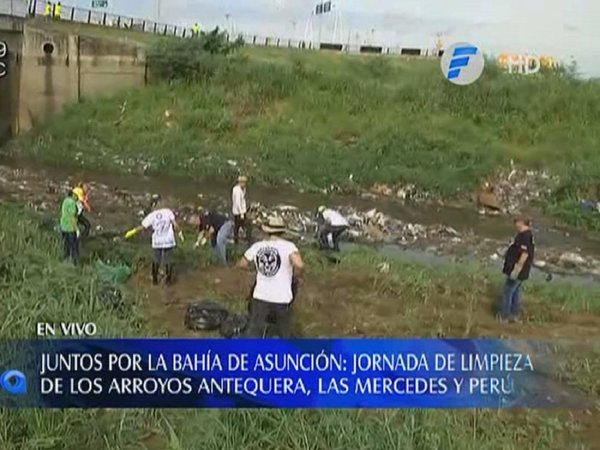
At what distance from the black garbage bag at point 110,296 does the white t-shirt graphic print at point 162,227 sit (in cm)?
59

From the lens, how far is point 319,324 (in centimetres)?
391

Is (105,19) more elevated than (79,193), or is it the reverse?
(105,19)

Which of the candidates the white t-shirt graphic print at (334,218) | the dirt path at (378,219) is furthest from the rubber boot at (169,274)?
the white t-shirt graphic print at (334,218)

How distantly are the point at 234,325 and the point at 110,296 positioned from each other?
770 millimetres

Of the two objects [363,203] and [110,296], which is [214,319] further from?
[363,203]

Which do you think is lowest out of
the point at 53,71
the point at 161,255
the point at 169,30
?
the point at 161,255

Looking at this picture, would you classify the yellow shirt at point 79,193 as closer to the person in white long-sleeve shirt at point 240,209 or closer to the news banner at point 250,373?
the person in white long-sleeve shirt at point 240,209

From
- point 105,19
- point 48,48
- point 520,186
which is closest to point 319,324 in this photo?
point 520,186

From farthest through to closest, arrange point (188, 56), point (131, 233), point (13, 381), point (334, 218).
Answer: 1. point (334, 218)
2. point (188, 56)
3. point (131, 233)
4. point (13, 381)

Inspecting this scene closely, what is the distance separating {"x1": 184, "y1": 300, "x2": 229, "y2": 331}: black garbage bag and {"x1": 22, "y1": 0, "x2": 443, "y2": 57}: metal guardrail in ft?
5.05

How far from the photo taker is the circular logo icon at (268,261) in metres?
3.51

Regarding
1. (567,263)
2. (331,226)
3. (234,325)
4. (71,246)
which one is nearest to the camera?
(234,325)

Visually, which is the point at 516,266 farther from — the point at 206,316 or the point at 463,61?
the point at 206,316

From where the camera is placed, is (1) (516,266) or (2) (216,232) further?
(2) (216,232)
